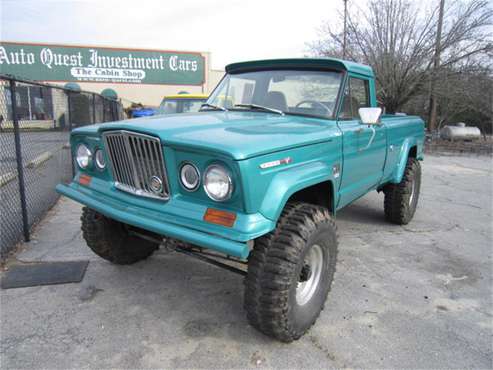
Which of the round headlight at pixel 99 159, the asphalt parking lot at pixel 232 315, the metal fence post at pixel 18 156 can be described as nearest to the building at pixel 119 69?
the metal fence post at pixel 18 156

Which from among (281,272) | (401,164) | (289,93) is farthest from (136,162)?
(401,164)

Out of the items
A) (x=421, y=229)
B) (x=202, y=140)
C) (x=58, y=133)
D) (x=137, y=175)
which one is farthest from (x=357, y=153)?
(x=58, y=133)

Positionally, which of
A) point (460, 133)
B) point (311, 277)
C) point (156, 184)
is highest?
point (156, 184)

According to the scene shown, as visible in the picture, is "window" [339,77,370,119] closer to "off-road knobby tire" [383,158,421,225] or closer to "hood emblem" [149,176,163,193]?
"off-road knobby tire" [383,158,421,225]

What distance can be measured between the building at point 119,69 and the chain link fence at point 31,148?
18613 mm

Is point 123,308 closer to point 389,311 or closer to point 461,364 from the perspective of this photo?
point 389,311

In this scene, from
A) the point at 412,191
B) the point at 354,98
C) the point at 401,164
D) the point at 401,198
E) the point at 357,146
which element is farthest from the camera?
the point at 412,191

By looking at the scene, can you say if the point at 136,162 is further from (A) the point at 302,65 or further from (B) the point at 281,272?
(A) the point at 302,65

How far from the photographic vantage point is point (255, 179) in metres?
2.07

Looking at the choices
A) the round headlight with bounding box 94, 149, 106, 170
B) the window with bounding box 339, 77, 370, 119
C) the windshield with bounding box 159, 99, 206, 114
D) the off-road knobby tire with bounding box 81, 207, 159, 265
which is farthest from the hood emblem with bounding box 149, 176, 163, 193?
the windshield with bounding box 159, 99, 206, 114

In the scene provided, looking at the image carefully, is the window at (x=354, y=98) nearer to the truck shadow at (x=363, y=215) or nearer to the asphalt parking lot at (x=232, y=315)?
the asphalt parking lot at (x=232, y=315)

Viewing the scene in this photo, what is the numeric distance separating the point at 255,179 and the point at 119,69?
1083 inches

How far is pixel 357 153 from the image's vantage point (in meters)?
3.39

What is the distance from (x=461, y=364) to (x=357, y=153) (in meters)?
1.81
